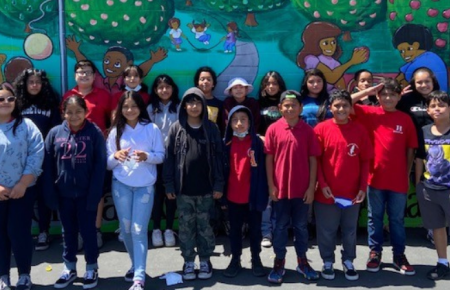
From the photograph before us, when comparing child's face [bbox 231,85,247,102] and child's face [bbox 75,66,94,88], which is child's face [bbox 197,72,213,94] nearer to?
child's face [bbox 231,85,247,102]

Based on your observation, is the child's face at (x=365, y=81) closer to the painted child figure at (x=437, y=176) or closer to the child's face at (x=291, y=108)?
the painted child figure at (x=437, y=176)

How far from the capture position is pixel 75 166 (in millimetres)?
4418

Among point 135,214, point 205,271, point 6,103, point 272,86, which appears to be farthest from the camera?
point 272,86

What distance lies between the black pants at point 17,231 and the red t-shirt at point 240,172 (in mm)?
1877

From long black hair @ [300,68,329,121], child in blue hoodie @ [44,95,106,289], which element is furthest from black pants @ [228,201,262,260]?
long black hair @ [300,68,329,121]

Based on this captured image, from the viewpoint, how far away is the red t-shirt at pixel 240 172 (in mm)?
4578

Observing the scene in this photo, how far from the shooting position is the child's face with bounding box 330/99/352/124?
14.9 feet

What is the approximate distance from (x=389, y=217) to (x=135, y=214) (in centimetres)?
253

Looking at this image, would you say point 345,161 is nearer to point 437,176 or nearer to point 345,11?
point 437,176

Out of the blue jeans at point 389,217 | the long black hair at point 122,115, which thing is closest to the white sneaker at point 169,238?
the long black hair at point 122,115

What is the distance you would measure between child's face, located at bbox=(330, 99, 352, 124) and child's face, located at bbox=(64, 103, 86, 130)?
2.39 meters

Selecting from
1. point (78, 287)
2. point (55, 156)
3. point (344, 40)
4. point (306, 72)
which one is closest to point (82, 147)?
point (55, 156)

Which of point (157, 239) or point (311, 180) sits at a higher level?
point (311, 180)

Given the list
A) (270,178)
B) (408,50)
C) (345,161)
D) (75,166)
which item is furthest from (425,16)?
(75,166)
